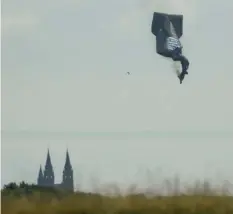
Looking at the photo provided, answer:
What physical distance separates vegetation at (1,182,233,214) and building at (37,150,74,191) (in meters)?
0.86

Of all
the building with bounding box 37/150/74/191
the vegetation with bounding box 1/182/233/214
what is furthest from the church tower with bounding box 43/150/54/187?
the vegetation with bounding box 1/182/233/214

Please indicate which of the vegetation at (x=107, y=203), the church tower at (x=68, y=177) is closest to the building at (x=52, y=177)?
the church tower at (x=68, y=177)

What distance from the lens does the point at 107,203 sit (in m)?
22.5

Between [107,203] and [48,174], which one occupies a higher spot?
[48,174]

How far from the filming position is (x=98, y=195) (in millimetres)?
22938

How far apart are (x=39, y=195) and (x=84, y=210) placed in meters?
1.42

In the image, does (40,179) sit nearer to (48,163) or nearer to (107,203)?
(48,163)

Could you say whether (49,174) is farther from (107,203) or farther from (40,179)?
(107,203)

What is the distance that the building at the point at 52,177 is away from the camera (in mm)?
24406

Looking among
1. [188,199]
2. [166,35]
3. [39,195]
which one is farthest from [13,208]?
[166,35]

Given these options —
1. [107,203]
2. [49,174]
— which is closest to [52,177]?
[49,174]

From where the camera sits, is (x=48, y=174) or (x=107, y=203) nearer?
(x=107, y=203)

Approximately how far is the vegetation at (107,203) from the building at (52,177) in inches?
33.8

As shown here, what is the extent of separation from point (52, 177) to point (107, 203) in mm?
3112
